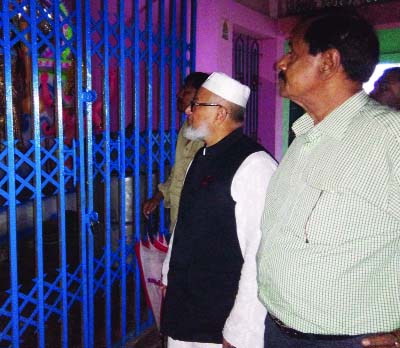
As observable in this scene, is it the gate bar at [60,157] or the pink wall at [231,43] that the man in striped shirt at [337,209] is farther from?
the pink wall at [231,43]

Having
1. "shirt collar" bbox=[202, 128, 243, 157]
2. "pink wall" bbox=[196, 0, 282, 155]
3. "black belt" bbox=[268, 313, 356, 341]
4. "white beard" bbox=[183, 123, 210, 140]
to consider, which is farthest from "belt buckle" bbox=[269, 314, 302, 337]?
"pink wall" bbox=[196, 0, 282, 155]

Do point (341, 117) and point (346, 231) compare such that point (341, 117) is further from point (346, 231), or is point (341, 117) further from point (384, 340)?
point (384, 340)

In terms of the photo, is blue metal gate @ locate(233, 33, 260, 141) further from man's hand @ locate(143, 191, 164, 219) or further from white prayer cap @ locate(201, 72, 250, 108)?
white prayer cap @ locate(201, 72, 250, 108)

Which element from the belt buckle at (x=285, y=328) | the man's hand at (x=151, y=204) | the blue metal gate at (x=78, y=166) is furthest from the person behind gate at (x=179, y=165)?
the belt buckle at (x=285, y=328)

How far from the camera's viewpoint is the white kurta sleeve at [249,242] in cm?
200

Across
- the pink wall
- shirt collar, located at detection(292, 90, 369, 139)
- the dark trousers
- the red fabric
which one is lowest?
the red fabric

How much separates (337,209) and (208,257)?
0.92 meters

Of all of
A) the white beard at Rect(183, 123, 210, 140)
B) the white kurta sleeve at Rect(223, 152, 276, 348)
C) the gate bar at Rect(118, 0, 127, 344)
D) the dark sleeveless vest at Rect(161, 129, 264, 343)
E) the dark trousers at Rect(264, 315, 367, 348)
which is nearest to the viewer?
the dark trousers at Rect(264, 315, 367, 348)

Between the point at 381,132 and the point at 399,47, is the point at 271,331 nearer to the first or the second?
the point at 381,132

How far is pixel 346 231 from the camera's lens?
1.45 m

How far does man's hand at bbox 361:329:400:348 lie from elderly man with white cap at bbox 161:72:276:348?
688mm

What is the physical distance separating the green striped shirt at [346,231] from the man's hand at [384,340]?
0.07 metres

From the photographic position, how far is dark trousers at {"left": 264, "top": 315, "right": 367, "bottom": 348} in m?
1.48

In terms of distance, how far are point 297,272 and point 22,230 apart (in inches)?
146
